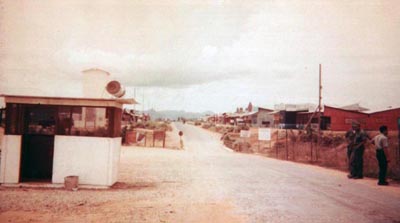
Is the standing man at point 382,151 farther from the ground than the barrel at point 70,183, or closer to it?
farther from the ground

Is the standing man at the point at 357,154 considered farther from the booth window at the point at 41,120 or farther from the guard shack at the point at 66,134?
the booth window at the point at 41,120

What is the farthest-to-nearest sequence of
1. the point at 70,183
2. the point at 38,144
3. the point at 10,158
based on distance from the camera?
1. the point at 38,144
2. the point at 10,158
3. the point at 70,183

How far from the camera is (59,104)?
9383 millimetres

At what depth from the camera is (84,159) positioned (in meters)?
9.34

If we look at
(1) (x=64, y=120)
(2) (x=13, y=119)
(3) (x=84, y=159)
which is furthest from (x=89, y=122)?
(2) (x=13, y=119)

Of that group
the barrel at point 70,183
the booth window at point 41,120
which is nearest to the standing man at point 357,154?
the barrel at point 70,183

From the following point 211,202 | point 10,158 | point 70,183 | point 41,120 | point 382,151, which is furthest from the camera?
point 382,151

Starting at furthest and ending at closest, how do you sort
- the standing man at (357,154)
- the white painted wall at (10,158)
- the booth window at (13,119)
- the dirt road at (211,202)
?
the standing man at (357,154) → the booth window at (13,119) → the white painted wall at (10,158) → the dirt road at (211,202)

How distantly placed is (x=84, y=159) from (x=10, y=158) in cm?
215

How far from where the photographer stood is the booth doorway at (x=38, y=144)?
9.50m

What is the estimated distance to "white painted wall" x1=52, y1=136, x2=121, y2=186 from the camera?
930cm

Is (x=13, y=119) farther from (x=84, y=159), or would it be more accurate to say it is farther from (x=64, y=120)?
(x=84, y=159)

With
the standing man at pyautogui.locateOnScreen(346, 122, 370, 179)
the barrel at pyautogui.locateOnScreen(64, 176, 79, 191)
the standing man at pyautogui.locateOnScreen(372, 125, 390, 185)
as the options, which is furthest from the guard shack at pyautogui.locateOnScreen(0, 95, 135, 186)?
the standing man at pyautogui.locateOnScreen(346, 122, 370, 179)

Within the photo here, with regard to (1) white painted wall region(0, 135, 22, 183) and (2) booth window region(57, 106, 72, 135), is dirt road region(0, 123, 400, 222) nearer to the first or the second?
(1) white painted wall region(0, 135, 22, 183)
